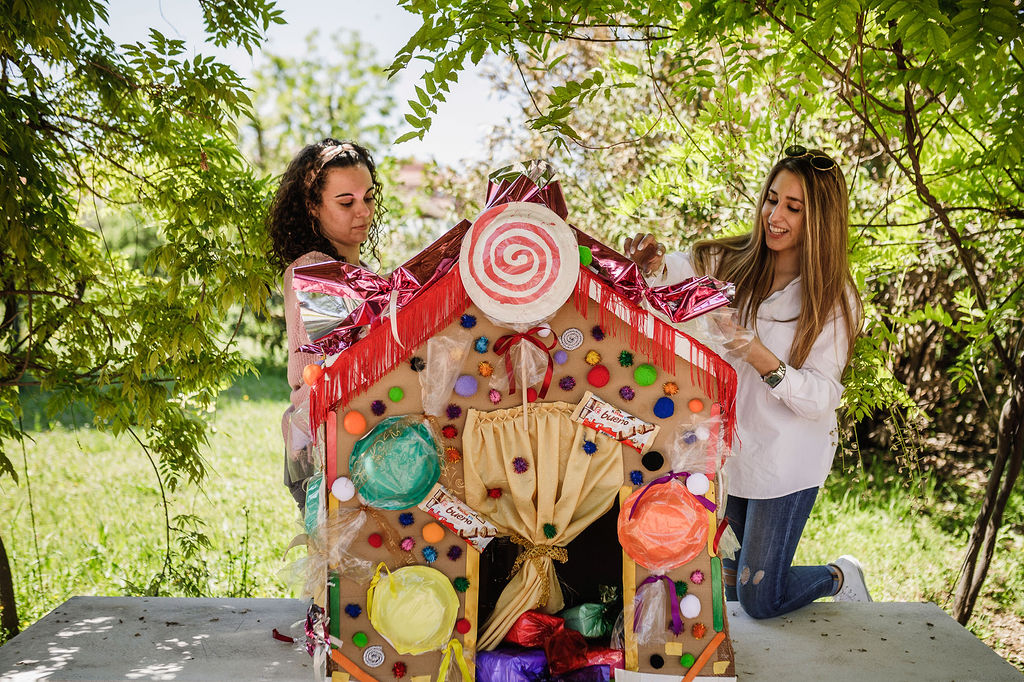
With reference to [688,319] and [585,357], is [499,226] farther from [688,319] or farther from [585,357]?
[688,319]

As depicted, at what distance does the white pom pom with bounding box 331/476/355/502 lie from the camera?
2.11 meters

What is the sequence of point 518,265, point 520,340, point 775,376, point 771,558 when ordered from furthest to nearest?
1. point 771,558
2. point 775,376
3. point 520,340
4. point 518,265

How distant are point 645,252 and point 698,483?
2.54 feet

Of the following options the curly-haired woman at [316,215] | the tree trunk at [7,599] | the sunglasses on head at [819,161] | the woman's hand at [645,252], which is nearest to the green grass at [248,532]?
the tree trunk at [7,599]

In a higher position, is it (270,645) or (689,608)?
(689,608)

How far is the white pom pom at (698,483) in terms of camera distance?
2148mm

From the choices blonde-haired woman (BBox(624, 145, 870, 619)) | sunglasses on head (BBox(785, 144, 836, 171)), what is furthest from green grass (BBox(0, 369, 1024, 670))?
sunglasses on head (BBox(785, 144, 836, 171))

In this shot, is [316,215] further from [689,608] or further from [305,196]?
[689,608]

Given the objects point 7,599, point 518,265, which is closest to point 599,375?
point 518,265

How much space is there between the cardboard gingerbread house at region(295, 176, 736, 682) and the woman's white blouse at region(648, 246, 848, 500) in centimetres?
58

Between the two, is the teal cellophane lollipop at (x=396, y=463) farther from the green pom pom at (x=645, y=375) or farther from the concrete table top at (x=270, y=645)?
the concrete table top at (x=270, y=645)

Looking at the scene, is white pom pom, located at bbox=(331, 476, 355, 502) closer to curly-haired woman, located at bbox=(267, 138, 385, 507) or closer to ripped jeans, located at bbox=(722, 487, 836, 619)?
curly-haired woman, located at bbox=(267, 138, 385, 507)

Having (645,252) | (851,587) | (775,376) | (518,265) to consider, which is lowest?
(851,587)

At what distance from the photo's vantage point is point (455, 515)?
2.14 meters
